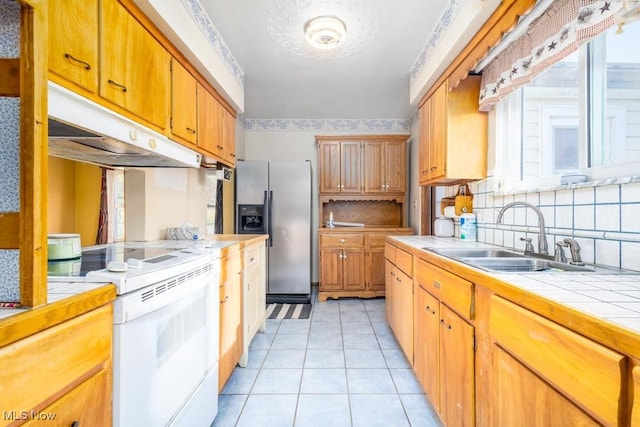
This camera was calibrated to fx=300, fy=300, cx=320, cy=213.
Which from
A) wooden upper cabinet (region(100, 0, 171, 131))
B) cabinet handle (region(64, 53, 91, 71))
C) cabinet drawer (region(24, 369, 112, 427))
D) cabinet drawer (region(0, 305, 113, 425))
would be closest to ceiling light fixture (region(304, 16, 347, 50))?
wooden upper cabinet (region(100, 0, 171, 131))

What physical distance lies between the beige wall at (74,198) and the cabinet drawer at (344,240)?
8.04 ft

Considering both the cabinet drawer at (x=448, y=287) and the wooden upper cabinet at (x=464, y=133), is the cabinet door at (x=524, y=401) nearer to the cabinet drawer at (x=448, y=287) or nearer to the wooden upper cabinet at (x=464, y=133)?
the cabinet drawer at (x=448, y=287)

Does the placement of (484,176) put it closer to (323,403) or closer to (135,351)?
(323,403)

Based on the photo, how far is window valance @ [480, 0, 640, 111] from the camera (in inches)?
42.5

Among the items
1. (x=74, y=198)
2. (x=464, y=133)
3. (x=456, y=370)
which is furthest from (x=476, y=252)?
(x=74, y=198)

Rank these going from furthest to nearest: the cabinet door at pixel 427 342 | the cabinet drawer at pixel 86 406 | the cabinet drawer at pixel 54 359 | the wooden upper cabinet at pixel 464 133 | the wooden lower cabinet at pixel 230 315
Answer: the wooden upper cabinet at pixel 464 133
the wooden lower cabinet at pixel 230 315
the cabinet door at pixel 427 342
the cabinet drawer at pixel 86 406
the cabinet drawer at pixel 54 359

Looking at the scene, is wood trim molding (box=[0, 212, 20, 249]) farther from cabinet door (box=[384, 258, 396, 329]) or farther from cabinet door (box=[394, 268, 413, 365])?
cabinet door (box=[384, 258, 396, 329])

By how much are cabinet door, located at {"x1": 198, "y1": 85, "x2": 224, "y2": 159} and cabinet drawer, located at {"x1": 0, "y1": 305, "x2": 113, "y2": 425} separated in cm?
147

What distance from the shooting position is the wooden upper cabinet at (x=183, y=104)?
5.57ft

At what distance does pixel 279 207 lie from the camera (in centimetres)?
372

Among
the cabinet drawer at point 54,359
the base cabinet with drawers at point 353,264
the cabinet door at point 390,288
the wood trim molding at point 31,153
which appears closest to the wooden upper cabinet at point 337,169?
the base cabinet with drawers at point 353,264

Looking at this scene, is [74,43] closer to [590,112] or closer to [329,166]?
[590,112]

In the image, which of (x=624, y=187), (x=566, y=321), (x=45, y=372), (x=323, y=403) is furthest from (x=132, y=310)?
(x=624, y=187)

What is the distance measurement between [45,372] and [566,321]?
3.65 ft
